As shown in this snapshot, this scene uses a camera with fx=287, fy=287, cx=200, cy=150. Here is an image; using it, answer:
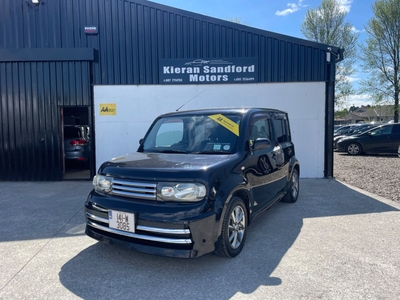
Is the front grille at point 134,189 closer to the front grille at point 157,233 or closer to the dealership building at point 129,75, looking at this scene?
the front grille at point 157,233

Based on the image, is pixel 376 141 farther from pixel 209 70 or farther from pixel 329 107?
pixel 209 70

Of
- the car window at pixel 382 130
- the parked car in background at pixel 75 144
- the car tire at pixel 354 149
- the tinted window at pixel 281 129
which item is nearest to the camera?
the tinted window at pixel 281 129

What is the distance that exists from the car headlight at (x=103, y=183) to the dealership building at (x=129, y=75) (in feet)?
16.8

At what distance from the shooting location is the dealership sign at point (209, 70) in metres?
8.49

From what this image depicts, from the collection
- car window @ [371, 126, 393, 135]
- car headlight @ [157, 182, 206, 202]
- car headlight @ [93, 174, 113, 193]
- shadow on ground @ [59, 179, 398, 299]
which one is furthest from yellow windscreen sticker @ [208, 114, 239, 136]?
car window @ [371, 126, 393, 135]

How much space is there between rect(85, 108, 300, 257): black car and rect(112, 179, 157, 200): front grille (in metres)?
0.01

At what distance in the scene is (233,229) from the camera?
3.46 metres

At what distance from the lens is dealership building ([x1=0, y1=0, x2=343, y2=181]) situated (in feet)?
27.6

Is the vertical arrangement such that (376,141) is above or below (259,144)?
below

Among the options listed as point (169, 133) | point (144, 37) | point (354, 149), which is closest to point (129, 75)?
point (144, 37)

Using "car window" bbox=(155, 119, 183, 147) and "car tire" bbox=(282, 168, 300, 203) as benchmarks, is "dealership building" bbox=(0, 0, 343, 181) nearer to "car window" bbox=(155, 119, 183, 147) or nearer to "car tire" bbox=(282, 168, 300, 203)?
"car tire" bbox=(282, 168, 300, 203)

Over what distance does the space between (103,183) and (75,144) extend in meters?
7.57

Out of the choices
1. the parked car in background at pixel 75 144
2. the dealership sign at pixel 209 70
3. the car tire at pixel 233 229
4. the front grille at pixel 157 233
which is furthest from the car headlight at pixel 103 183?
the parked car in background at pixel 75 144

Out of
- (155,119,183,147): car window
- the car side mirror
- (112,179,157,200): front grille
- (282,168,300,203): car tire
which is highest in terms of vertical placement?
(155,119,183,147): car window
